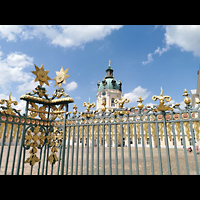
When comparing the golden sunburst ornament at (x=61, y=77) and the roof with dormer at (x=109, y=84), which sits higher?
the roof with dormer at (x=109, y=84)

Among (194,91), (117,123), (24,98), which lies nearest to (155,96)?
(117,123)

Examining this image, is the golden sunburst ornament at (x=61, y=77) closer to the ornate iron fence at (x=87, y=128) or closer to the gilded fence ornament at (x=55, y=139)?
the ornate iron fence at (x=87, y=128)

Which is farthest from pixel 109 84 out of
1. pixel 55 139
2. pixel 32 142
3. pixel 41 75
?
pixel 32 142

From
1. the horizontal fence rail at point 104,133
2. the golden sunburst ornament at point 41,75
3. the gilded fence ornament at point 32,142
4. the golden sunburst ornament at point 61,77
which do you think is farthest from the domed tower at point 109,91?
the gilded fence ornament at point 32,142

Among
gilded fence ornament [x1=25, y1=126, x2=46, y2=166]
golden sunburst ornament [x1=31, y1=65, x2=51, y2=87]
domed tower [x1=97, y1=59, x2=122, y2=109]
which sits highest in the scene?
domed tower [x1=97, y1=59, x2=122, y2=109]

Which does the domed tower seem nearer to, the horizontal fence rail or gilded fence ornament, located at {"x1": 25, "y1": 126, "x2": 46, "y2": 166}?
the horizontal fence rail

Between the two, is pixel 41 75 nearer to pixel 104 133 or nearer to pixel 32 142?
pixel 32 142

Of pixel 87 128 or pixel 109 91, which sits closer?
pixel 87 128

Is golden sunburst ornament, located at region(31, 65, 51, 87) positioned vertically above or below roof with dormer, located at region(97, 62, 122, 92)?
below

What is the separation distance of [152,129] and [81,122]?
2163 mm

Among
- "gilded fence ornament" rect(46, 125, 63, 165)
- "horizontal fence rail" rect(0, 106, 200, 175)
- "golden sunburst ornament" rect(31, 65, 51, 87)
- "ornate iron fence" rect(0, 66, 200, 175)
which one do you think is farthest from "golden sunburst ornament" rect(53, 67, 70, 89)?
"gilded fence ornament" rect(46, 125, 63, 165)
